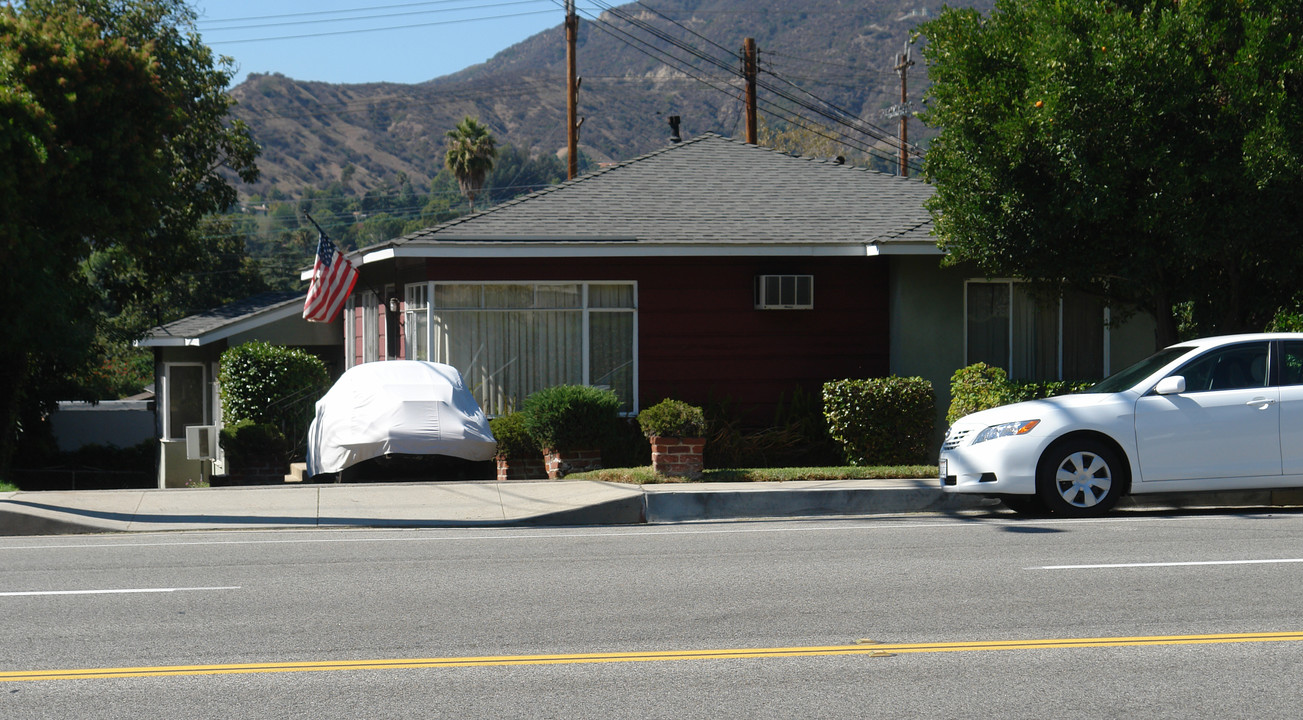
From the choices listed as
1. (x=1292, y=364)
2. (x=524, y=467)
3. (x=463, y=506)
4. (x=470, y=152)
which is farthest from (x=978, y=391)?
(x=470, y=152)

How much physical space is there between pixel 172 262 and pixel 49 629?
2387cm

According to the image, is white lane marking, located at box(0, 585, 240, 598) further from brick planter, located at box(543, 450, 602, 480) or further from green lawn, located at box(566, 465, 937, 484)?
brick planter, located at box(543, 450, 602, 480)

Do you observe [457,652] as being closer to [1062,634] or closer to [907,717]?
[907,717]

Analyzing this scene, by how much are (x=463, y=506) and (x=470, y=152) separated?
141 feet

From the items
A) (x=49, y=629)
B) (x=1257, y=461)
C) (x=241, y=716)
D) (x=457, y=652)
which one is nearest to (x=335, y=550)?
(x=49, y=629)

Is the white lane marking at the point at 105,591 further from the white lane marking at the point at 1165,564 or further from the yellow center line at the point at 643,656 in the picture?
the white lane marking at the point at 1165,564

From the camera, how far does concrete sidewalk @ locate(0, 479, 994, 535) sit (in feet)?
38.9

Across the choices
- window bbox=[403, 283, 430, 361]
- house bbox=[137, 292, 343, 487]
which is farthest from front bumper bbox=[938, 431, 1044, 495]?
house bbox=[137, 292, 343, 487]

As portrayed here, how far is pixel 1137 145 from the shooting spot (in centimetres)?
1253

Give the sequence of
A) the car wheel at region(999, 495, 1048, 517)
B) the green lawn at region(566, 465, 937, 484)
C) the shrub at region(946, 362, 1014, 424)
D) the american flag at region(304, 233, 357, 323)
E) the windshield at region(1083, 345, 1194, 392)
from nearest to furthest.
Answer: the windshield at region(1083, 345, 1194, 392) < the car wheel at region(999, 495, 1048, 517) < the green lawn at region(566, 465, 937, 484) < the shrub at region(946, 362, 1014, 424) < the american flag at region(304, 233, 357, 323)

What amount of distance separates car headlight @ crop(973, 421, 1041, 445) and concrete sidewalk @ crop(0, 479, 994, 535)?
1245 millimetres

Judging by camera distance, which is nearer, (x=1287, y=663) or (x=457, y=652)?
(x=1287, y=663)

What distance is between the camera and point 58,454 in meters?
30.5

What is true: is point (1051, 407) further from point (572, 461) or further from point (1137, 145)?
point (572, 461)
